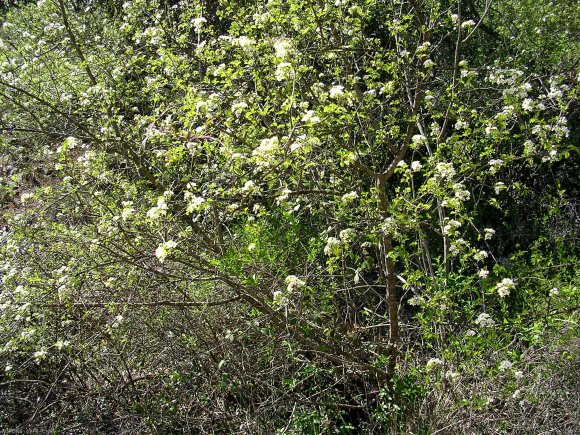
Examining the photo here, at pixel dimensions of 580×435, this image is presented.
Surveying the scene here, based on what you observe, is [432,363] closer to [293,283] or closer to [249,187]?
[293,283]

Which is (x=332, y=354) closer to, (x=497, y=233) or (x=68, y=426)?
(x=68, y=426)

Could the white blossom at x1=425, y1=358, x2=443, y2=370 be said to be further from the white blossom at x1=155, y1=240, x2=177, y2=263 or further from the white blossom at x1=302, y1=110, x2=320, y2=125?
the white blossom at x1=155, y1=240, x2=177, y2=263

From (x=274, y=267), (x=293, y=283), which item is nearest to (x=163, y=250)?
(x=293, y=283)

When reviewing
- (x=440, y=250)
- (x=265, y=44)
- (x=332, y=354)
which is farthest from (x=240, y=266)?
(x=440, y=250)

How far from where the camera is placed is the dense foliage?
3.71 meters

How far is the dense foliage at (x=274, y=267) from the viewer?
12.2 ft

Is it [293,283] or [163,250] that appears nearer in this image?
[163,250]

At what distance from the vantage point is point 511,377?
3.80 meters

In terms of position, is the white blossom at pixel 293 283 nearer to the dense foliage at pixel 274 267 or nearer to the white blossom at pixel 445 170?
the dense foliage at pixel 274 267

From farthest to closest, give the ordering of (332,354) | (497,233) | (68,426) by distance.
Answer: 1. (497,233)
2. (68,426)
3. (332,354)

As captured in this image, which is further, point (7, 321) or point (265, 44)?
point (7, 321)

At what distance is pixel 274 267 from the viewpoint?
4.09 m

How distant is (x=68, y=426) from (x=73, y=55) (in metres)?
3.07

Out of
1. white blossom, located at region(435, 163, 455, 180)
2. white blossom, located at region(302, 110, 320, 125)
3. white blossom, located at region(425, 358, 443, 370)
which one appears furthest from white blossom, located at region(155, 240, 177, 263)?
white blossom, located at region(425, 358, 443, 370)
